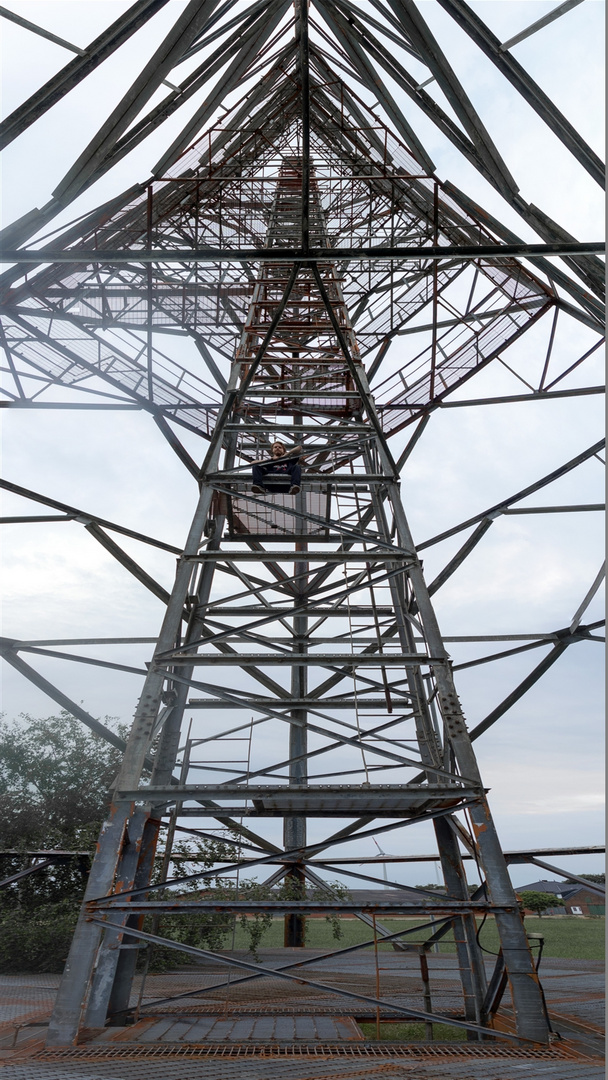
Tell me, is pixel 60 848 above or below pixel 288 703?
above

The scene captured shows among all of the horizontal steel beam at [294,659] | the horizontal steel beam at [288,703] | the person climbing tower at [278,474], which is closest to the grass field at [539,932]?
the horizontal steel beam at [288,703]

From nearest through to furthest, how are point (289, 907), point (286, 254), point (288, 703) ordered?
point (289, 907), point (286, 254), point (288, 703)

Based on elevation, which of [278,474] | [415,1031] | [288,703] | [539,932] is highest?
[278,474]

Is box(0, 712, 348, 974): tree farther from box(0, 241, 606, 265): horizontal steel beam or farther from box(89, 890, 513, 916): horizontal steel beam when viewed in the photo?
box(0, 241, 606, 265): horizontal steel beam

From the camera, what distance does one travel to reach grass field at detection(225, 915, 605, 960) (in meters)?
15.5

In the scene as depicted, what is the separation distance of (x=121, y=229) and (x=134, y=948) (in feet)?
34.5

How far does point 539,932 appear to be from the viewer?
13367 mm

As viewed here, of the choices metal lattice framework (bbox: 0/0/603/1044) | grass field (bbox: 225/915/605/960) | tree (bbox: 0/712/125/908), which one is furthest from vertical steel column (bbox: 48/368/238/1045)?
grass field (bbox: 225/915/605/960)

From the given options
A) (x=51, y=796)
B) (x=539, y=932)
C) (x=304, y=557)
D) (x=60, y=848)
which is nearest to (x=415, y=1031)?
(x=539, y=932)

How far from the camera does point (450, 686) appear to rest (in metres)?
7.59

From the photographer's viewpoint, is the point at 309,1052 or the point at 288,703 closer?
the point at 309,1052

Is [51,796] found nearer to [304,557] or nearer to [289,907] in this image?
[304,557]

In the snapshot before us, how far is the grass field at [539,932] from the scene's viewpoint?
15461 millimetres

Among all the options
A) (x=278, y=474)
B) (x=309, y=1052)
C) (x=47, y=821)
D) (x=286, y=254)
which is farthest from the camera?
(x=47, y=821)
